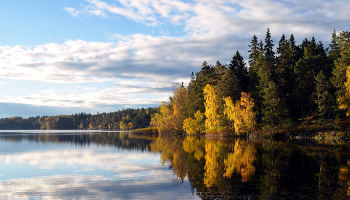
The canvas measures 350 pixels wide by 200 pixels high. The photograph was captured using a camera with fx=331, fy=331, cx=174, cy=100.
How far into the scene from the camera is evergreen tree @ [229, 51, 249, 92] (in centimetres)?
9728

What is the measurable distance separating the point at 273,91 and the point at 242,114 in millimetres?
8883

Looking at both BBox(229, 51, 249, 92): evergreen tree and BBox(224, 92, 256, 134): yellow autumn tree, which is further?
BBox(229, 51, 249, 92): evergreen tree

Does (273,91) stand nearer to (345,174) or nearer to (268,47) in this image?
(268,47)

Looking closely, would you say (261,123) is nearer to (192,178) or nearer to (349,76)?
(349,76)

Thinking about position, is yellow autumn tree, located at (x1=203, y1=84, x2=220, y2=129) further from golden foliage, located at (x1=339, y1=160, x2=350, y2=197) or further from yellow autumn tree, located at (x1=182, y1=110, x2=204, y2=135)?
golden foliage, located at (x1=339, y1=160, x2=350, y2=197)

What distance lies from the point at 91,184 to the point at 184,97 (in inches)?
3720

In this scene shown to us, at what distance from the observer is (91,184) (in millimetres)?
23141

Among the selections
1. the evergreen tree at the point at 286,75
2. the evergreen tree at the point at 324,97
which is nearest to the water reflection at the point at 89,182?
the evergreen tree at the point at 324,97

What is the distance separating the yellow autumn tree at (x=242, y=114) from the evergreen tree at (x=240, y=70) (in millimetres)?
→ 15352

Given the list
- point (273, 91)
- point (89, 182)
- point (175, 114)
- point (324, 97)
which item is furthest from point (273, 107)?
point (89, 182)

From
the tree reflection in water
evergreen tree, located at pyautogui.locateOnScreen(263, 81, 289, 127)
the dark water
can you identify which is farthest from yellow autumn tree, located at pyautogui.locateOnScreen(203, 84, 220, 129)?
the dark water

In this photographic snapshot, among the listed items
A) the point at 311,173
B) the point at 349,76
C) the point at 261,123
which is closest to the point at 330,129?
the point at 349,76

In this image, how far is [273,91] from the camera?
76.8 meters

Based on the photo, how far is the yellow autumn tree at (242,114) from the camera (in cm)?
7750
